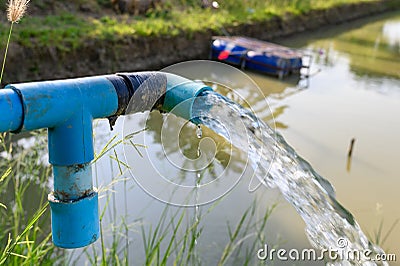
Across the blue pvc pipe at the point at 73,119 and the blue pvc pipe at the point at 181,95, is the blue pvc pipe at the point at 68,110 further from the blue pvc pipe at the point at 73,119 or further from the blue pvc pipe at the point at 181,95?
the blue pvc pipe at the point at 181,95

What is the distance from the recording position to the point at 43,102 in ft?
2.38

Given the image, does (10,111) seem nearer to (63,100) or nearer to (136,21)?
(63,100)

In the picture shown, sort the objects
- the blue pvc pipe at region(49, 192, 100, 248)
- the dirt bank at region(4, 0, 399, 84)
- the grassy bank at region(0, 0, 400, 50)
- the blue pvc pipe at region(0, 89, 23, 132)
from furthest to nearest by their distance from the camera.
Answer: the grassy bank at region(0, 0, 400, 50) < the dirt bank at region(4, 0, 399, 84) < the blue pvc pipe at region(49, 192, 100, 248) < the blue pvc pipe at region(0, 89, 23, 132)

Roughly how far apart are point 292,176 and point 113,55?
4.15m

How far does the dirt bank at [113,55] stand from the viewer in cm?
441

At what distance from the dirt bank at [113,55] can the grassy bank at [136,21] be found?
67 millimetres

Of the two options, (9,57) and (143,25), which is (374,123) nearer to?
(143,25)

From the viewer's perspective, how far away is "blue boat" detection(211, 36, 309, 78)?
5848 mm

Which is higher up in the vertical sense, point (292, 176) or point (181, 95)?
point (181, 95)

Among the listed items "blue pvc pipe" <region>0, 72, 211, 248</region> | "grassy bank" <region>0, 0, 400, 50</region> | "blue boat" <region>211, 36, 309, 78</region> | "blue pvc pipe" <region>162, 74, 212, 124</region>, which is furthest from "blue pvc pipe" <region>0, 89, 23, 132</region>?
"blue boat" <region>211, 36, 309, 78</region>

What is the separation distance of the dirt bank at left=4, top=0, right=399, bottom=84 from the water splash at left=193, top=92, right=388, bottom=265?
11.5 ft

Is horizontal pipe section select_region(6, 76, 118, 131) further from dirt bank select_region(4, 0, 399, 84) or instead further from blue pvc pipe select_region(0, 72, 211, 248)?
dirt bank select_region(4, 0, 399, 84)

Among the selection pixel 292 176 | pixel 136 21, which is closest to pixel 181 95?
pixel 292 176

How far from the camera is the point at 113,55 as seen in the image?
16.9 feet
